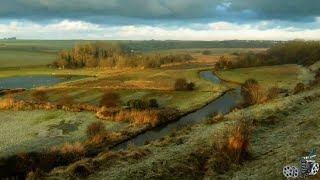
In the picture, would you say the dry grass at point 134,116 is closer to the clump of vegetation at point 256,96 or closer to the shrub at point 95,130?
the shrub at point 95,130

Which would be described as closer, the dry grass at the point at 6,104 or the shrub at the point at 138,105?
the shrub at the point at 138,105

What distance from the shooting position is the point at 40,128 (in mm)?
48656

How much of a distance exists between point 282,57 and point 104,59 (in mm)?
80103

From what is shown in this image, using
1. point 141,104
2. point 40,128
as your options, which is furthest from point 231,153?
point 141,104

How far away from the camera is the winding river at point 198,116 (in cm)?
4340

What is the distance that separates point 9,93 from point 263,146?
76.0 meters

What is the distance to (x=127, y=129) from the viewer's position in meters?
46.4

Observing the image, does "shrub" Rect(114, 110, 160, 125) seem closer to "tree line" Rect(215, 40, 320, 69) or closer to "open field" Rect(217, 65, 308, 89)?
"open field" Rect(217, 65, 308, 89)

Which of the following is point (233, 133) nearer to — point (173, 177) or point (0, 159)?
point (173, 177)

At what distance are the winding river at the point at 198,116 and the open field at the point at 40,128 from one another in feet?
17.2

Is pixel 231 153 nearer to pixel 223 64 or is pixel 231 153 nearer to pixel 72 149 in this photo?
pixel 72 149

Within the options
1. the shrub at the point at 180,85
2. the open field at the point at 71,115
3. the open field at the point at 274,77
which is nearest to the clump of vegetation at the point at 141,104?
the open field at the point at 71,115

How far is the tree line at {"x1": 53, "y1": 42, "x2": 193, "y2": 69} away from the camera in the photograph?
165875 millimetres

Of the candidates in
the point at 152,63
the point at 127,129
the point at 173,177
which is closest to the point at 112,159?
the point at 173,177
